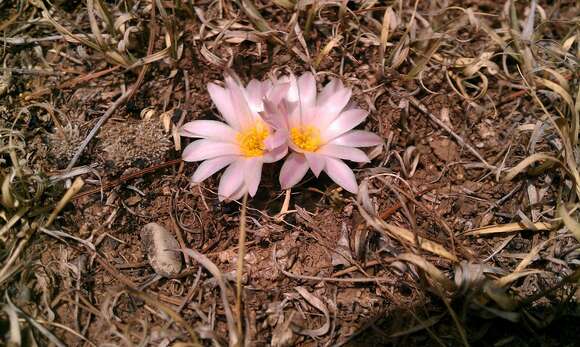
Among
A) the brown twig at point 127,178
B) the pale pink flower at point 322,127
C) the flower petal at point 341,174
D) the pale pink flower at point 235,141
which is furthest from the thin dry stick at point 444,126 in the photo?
the brown twig at point 127,178

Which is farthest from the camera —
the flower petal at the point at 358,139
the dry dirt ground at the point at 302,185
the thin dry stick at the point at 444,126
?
the thin dry stick at the point at 444,126

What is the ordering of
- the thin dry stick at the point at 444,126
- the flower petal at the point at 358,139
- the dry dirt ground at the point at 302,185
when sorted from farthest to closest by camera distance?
the thin dry stick at the point at 444,126 < the flower petal at the point at 358,139 < the dry dirt ground at the point at 302,185

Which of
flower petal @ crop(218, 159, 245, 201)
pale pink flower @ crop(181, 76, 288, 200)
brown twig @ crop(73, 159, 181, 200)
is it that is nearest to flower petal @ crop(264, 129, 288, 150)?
pale pink flower @ crop(181, 76, 288, 200)

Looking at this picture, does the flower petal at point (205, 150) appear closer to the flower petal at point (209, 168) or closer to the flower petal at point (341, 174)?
the flower petal at point (209, 168)

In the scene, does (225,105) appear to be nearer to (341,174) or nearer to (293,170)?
(293,170)

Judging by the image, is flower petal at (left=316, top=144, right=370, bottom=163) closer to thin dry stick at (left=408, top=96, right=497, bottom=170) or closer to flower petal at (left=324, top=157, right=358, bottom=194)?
flower petal at (left=324, top=157, right=358, bottom=194)

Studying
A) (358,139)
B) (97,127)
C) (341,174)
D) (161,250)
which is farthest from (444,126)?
(97,127)
